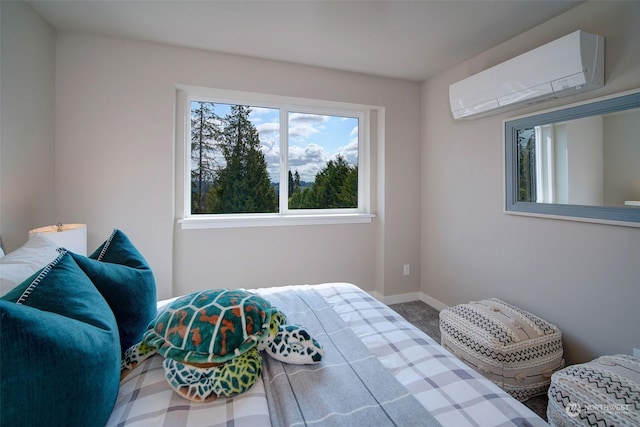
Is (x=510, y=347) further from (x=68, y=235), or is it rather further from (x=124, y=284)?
(x=68, y=235)

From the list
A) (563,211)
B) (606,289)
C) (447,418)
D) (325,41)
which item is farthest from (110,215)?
(606,289)

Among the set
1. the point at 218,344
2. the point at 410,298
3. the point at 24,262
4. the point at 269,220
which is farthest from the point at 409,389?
the point at 410,298

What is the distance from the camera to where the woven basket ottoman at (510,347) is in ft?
5.57

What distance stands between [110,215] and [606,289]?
357 cm

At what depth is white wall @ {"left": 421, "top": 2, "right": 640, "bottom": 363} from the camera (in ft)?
5.53

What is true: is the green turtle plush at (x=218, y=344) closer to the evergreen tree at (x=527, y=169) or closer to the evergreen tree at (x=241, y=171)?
the evergreen tree at (x=241, y=171)

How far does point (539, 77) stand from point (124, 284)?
2.60 metres

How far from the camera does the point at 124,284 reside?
99 centimetres

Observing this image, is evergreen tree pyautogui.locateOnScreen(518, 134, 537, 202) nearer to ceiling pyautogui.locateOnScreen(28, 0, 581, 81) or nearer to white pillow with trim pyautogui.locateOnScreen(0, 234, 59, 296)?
ceiling pyautogui.locateOnScreen(28, 0, 581, 81)

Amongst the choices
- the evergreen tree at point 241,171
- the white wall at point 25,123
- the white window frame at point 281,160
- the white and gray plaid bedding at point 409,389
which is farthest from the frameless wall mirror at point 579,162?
the white wall at point 25,123

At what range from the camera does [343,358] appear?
1.04 metres

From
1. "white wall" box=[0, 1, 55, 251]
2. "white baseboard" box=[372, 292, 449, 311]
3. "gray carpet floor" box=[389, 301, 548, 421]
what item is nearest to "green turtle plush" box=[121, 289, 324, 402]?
"white wall" box=[0, 1, 55, 251]

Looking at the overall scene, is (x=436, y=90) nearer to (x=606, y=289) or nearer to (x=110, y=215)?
(x=606, y=289)

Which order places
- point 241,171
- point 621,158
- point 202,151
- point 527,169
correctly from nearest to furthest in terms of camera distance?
1. point 621,158
2. point 527,169
3. point 202,151
4. point 241,171
